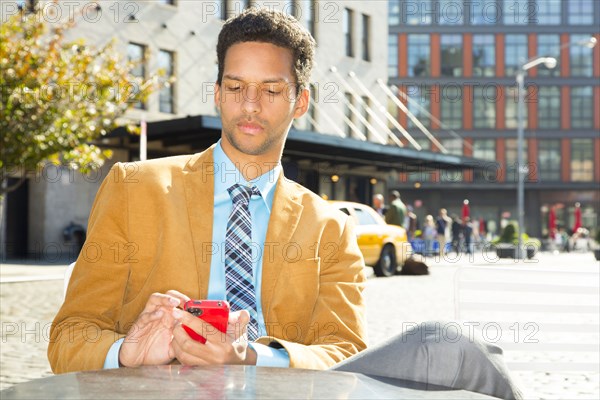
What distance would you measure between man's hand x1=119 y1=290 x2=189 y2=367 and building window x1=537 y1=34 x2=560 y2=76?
63.8m

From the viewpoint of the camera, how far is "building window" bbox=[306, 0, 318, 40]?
98.5 ft

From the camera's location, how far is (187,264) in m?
2.46

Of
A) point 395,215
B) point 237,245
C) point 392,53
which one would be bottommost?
point 237,245

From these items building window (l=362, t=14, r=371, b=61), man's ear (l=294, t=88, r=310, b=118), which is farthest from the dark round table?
building window (l=362, t=14, r=371, b=61)

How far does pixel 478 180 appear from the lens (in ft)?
205

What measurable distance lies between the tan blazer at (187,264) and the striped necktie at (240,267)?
49mm

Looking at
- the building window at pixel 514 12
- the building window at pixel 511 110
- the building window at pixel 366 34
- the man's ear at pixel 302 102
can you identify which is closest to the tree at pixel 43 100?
the man's ear at pixel 302 102

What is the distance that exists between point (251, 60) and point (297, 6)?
1037 inches

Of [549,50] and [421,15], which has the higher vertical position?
[421,15]

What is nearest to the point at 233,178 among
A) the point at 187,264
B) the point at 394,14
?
the point at 187,264

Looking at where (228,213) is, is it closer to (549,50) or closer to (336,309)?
(336,309)

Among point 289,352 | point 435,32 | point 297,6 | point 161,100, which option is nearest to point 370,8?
point 297,6

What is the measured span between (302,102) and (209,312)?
3.54 feet

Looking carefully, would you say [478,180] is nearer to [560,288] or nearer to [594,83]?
[594,83]
